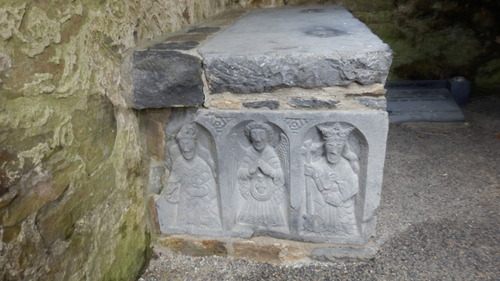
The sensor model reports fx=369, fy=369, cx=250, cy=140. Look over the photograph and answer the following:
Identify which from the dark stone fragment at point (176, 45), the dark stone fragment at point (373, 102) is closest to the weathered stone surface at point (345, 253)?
the dark stone fragment at point (373, 102)

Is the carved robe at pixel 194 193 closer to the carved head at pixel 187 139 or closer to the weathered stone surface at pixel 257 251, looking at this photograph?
the carved head at pixel 187 139

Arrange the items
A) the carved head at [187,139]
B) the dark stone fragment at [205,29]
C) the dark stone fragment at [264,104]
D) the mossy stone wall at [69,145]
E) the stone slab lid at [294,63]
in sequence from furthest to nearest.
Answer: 1. the dark stone fragment at [205,29]
2. the carved head at [187,139]
3. the dark stone fragment at [264,104]
4. the stone slab lid at [294,63]
5. the mossy stone wall at [69,145]

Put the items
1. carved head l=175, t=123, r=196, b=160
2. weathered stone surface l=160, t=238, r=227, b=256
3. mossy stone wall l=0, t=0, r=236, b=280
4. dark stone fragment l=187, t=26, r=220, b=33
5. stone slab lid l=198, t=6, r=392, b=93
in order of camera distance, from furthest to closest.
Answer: dark stone fragment l=187, t=26, r=220, b=33 < weathered stone surface l=160, t=238, r=227, b=256 < carved head l=175, t=123, r=196, b=160 < stone slab lid l=198, t=6, r=392, b=93 < mossy stone wall l=0, t=0, r=236, b=280

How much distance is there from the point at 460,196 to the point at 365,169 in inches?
48.5

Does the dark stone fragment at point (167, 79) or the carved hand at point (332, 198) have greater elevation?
the dark stone fragment at point (167, 79)

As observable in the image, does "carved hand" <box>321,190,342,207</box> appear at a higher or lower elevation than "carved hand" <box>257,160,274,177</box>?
lower

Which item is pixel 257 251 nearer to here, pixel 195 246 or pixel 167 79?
pixel 195 246

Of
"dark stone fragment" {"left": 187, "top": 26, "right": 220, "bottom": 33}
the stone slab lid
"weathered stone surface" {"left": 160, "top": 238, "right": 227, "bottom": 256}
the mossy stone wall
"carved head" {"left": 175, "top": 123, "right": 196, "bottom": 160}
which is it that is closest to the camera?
the mossy stone wall

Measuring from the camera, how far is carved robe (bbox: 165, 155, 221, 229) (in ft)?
6.51

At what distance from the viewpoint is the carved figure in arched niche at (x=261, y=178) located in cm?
185

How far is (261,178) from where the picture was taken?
198 centimetres

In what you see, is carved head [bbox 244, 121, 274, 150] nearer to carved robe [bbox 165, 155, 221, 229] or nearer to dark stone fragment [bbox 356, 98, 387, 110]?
carved robe [bbox 165, 155, 221, 229]

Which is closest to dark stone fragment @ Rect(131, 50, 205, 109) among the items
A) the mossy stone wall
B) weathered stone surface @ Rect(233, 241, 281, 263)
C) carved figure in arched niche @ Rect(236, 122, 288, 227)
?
the mossy stone wall

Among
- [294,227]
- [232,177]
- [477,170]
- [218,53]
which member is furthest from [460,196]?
[218,53]
